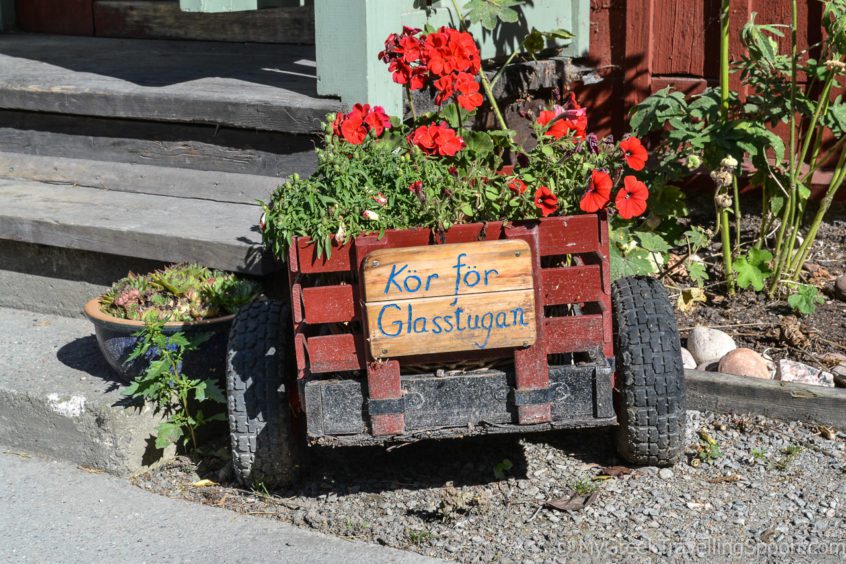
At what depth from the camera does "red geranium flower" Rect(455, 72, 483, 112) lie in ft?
10.7

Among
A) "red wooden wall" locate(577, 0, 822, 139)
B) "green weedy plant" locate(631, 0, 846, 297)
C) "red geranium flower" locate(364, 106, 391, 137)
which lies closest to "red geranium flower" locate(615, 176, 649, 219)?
"red geranium flower" locate(364, 106, 391, 137)

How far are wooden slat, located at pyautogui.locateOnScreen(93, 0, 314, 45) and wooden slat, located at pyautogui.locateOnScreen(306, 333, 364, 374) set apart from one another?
12.1 feet

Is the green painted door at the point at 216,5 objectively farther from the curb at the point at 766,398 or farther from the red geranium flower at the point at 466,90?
the curb at the point at 766,398

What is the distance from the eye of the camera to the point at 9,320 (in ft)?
14.4

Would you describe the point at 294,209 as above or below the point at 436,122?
below

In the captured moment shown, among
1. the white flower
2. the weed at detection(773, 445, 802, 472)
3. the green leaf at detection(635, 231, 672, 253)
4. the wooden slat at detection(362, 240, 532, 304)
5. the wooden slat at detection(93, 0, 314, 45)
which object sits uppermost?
the wooden slat at detection(93, 0, 314, 45)

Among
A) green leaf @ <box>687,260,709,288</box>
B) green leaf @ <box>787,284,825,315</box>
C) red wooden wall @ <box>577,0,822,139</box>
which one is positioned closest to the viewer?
green leaf @ <box>787,284,825,315</box>

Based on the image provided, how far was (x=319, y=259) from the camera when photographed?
2.95 metres

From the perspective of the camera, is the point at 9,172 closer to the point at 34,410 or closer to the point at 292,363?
the point at 34,410

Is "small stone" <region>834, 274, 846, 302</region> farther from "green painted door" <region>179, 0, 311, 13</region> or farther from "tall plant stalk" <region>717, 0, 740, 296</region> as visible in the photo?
"green painted door" <region>179, 0, 311, 13</region>

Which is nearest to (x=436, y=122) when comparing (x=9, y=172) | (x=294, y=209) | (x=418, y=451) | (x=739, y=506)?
(x=294, y=209)

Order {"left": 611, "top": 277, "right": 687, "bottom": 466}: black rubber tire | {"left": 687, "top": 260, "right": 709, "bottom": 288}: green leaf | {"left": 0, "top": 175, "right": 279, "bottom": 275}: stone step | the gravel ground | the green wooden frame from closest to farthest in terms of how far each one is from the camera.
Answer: the gravel ground → {"left": 611, "top": 277, "right": 687, "bottom": 466}: black rubber tire → {"left": 0, "top": 175, "right": 279, "bottom": 275}: stone step → the green wooden frame → {"left": 687, "top": 260, "right": 709, "bottom": 288}: green leaf

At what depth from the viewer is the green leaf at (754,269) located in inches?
173

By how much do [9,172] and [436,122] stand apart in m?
2.38
